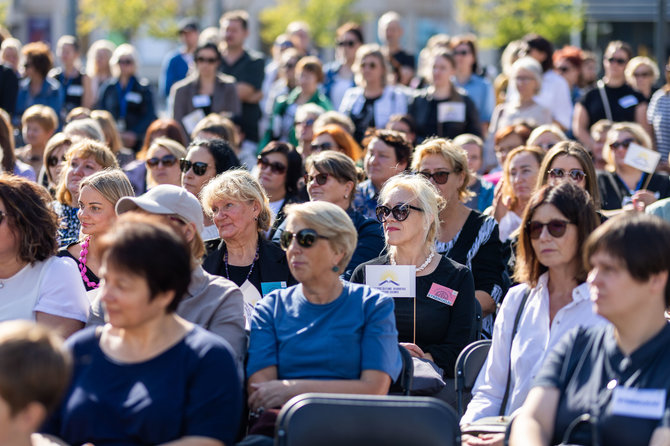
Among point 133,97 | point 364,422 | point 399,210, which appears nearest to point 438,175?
point 399,210

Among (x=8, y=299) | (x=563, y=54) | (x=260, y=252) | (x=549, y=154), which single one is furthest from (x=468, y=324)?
(x=563, y=54)

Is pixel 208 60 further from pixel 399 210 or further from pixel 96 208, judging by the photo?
pixel 399 210

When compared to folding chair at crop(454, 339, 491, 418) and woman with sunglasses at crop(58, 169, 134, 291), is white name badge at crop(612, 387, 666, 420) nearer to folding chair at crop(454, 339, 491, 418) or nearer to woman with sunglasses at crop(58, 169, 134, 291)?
folding chair at crop(454, 339, 491, 418)

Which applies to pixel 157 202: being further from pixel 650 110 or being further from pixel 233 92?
pixel 650 110

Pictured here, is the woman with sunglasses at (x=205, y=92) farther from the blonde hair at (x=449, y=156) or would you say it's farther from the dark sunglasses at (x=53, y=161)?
the blonde hair at (x=449, y=156)

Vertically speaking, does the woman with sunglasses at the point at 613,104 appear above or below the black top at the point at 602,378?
above

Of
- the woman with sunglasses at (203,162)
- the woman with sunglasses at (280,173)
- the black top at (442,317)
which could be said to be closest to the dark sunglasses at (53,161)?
the woman with sunglasses at (203,162)

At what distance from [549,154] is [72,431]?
12.9 ft

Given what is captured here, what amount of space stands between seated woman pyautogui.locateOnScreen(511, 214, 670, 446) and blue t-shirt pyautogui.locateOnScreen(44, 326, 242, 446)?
1.11m

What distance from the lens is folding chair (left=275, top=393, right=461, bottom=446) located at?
3.79 meters

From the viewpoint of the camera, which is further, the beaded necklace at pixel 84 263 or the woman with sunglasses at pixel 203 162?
the woman with sunglasses at pixel 203 162

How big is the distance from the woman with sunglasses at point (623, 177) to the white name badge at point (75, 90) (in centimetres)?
719

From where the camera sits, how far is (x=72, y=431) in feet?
12.1

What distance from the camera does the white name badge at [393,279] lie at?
5.13 meters
